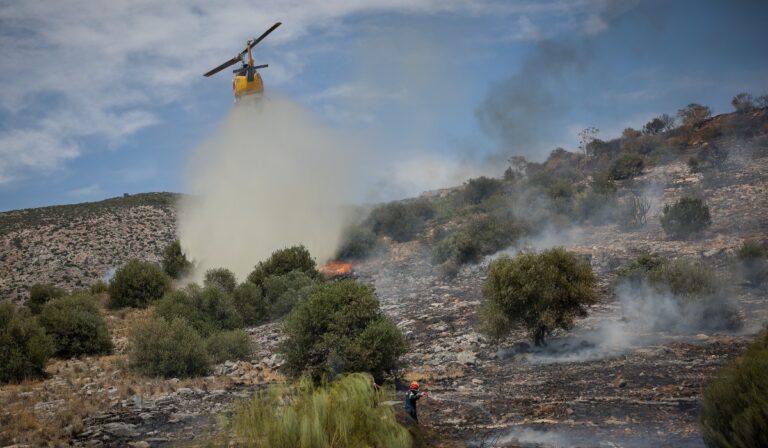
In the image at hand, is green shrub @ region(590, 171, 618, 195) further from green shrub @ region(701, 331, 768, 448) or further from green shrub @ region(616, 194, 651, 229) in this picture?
green shrub @ region(701, 331, 768, 448)

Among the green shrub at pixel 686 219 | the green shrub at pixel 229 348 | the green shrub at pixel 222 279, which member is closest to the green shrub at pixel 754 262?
the green shrub at pixel 686 219

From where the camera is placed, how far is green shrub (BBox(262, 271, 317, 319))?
105 feet

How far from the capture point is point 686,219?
3047cm

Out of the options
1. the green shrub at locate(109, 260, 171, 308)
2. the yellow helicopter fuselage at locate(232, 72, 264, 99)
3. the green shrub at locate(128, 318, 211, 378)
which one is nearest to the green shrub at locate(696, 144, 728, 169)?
the yellow helicopter fuselage at locate(232, 72, 264, 99)

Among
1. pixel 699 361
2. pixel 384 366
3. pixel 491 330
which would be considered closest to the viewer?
pixel 699 361

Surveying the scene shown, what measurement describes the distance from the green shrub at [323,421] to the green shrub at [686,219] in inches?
1022

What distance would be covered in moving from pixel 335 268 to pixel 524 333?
22.6m

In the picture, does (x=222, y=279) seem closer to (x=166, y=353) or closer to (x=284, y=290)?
(x=284, y=290)

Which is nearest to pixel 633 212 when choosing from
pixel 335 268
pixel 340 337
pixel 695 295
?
pixel 695 295

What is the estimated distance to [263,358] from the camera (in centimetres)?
2316

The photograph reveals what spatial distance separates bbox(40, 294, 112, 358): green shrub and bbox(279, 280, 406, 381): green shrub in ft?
35.6

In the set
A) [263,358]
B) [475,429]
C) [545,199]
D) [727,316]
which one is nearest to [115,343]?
[263,358]

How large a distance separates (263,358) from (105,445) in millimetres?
10248

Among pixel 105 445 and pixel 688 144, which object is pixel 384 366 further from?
pixel 688 144
